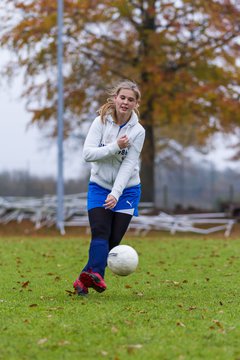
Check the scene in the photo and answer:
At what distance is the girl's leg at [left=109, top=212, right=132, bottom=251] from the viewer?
7.11 metres

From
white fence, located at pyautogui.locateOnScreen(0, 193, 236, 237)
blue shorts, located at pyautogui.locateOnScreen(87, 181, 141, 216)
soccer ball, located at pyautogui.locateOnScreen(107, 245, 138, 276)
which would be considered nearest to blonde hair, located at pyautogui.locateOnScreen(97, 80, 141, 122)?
blue shorts, located at pyautogui.locateOnScreen(87, 181, 141, 216)

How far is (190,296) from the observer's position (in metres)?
7.36

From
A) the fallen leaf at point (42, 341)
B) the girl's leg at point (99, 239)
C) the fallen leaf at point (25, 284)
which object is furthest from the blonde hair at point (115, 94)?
the fallen leaf at point (42, 341)

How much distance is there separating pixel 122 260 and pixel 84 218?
1479 cm

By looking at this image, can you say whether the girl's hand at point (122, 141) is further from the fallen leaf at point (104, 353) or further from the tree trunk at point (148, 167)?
the tree trunk at point (148, 167)

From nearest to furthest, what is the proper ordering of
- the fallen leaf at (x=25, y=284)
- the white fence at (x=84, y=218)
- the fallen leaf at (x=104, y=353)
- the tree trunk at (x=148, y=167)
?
the fallen leaf at (x=104, y=353), the fallen leaf at (x=25, y=284), the white fence at (x=84, y=218), the tree trunk at (x=148, y=167)

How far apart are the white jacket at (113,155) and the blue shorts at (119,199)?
2.0 inches

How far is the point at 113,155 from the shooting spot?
6.98m

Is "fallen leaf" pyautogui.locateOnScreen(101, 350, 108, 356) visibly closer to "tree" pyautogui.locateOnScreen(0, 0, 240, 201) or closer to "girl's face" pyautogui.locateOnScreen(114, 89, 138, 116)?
"girl's face" pyautogui.locateOnScreen(114, 89, 138, 116)

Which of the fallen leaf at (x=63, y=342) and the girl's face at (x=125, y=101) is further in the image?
the girl's face at (x=125, y=101)

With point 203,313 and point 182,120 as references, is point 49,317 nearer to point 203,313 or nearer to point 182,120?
point 203,313

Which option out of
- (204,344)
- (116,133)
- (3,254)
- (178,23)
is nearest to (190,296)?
(116,133)

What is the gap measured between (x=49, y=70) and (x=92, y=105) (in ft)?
6.04

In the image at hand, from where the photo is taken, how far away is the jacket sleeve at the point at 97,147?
683 cm
